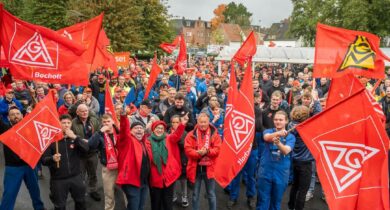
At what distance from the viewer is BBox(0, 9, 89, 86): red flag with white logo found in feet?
17.5

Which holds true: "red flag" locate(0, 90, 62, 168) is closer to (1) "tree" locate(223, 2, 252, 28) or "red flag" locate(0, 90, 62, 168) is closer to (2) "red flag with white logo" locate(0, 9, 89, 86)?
(2) "red flag with white logo" locate(0, 9, 89, 86)

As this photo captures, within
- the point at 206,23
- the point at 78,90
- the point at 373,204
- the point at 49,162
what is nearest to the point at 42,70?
the point at 49,162

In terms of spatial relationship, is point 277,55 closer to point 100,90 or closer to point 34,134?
point 100,90

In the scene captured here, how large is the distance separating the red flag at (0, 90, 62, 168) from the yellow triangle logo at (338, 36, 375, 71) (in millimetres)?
5512

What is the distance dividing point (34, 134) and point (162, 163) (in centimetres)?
188

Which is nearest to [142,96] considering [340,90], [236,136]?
[236,136]

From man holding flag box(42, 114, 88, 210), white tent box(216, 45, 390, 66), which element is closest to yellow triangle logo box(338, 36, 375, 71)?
man holding flag box(42, 114, 88, 210)

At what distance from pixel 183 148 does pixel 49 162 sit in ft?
6.95

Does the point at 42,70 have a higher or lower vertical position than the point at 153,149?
higher

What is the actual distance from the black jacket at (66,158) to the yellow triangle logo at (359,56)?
5228mm

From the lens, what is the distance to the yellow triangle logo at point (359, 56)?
7305mm

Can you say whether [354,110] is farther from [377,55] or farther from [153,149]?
[377,55]

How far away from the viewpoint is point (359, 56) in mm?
7402

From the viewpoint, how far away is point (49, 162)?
5207mm
